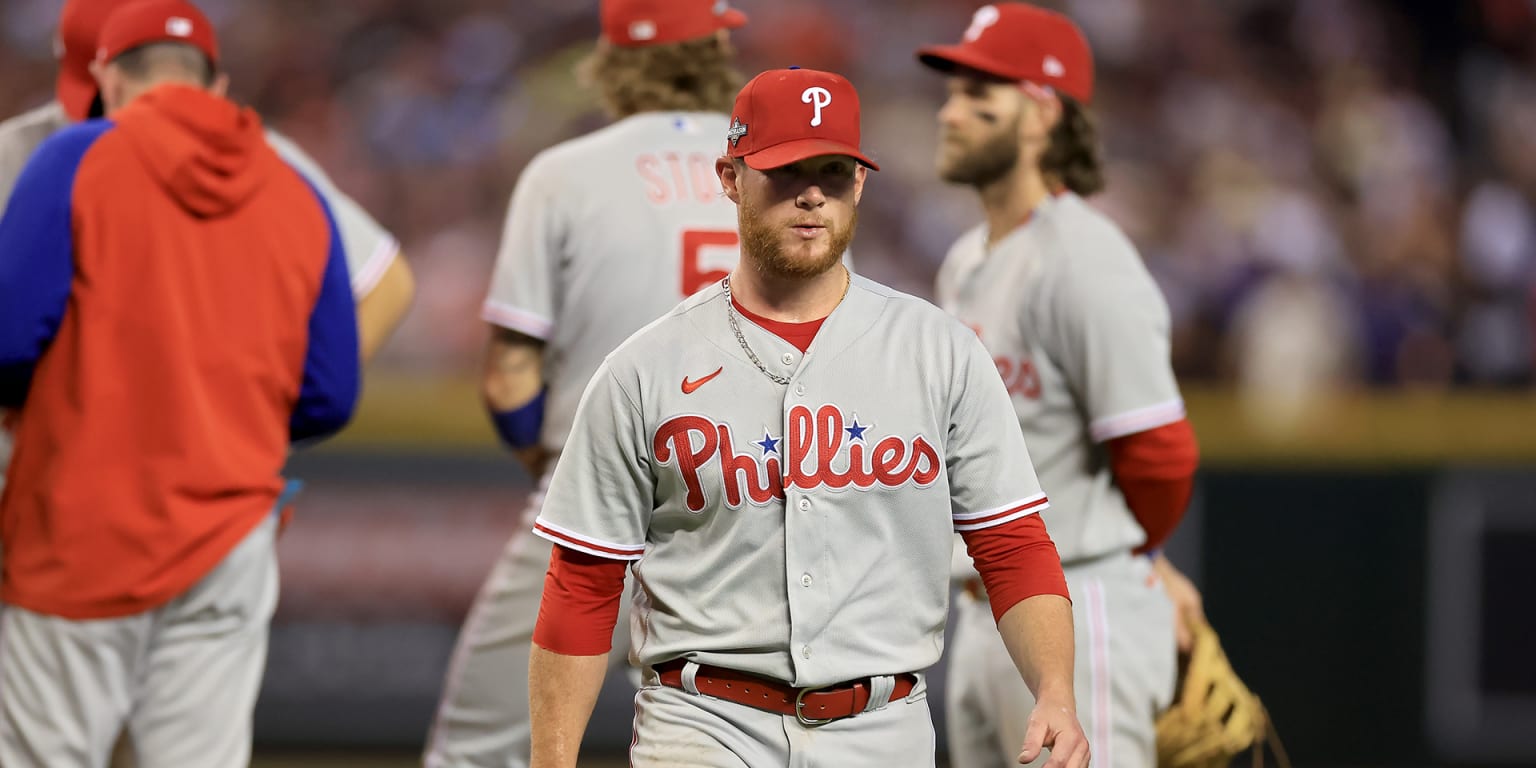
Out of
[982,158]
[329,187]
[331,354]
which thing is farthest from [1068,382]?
[329,187]

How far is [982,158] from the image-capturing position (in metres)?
4.62

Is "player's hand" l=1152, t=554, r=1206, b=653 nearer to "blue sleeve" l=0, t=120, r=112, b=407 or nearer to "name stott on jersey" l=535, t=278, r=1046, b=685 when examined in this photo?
"name stott on jersey" l=535, t=278, r=1046, b=685

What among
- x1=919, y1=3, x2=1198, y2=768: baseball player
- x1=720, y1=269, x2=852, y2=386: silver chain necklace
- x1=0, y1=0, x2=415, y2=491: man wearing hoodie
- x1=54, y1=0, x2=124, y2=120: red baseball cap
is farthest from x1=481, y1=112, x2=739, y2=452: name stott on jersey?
x1=720, y1=269, x2=852, y2=386: silver chain necklace

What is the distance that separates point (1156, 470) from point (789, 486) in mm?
1499

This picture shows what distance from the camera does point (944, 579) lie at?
3.28 meters

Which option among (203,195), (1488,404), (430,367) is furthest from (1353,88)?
(203,195)

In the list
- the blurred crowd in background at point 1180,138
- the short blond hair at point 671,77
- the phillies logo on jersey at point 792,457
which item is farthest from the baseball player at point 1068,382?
the blurred crowd in background at point 1180,138

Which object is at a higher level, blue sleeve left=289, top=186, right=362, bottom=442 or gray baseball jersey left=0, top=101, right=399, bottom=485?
gray baseball jersey left=0, top=101, right=399, bottom=485

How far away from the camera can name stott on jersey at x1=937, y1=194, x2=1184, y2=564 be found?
4.31m

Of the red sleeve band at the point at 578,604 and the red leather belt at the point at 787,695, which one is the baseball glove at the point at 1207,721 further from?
the red sleeve band at the point at 578,604

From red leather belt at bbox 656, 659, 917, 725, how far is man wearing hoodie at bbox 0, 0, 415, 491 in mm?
1715

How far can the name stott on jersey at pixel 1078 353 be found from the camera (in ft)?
14.1

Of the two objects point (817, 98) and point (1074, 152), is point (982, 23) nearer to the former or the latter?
point (1074, 152)

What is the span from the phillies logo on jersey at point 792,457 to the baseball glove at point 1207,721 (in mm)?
1764
